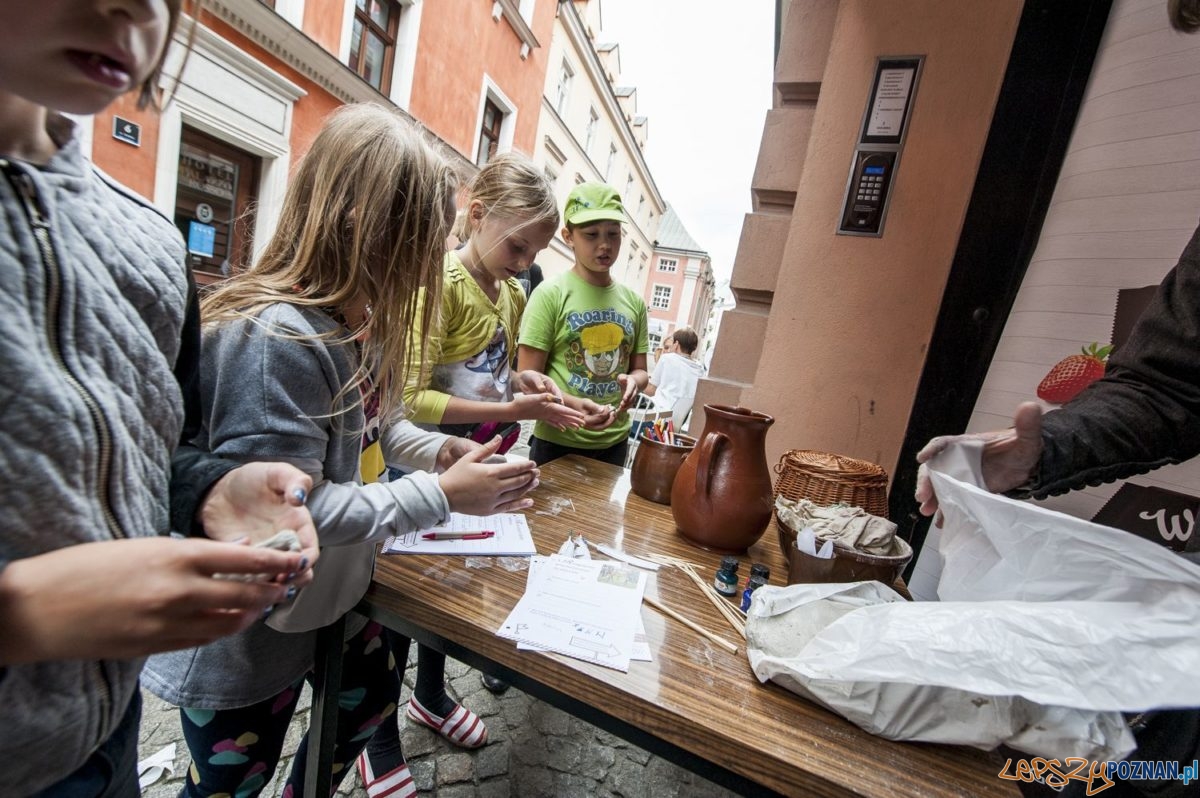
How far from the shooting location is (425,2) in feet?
24.1

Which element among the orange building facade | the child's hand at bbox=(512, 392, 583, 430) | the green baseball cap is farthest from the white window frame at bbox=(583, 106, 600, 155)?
the child's hand at bbox=(512, 392, 583, 430)

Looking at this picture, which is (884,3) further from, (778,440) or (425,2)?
(425,2)

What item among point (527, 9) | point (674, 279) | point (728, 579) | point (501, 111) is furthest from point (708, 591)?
point (674, 279)

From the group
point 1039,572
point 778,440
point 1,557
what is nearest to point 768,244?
point 778,440

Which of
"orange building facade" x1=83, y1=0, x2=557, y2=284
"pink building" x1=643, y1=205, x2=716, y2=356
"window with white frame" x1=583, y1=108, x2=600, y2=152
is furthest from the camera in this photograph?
"pink building" x1=643, y1=205, x2=716, y2=356

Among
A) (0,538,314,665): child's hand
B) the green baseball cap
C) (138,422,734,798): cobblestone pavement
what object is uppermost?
the green baseball cap

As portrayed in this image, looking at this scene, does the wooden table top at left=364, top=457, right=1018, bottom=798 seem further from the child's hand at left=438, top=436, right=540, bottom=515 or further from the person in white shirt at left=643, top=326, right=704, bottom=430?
the person in white shirt at left=643, top=326, right=704, bottom=430

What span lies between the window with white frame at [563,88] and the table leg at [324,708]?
45.9 ft

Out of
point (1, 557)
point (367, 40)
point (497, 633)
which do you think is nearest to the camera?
point (1, 557)

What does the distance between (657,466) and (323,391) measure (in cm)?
93

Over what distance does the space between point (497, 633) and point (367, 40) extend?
8.80 meters

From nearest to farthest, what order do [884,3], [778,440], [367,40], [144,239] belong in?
[144,239], [884,3], [778,440], [367,40]

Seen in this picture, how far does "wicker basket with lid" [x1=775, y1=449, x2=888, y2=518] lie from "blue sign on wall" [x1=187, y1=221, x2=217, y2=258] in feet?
22.1

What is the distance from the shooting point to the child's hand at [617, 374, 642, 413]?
6.36 feet
